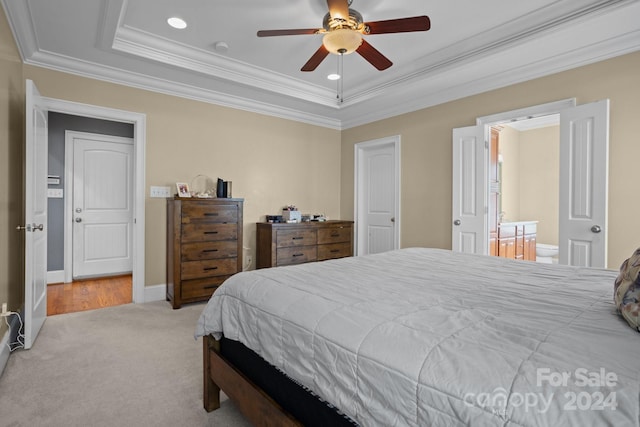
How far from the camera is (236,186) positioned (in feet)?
14.5

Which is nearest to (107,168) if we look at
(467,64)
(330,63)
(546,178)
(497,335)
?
(330,63)

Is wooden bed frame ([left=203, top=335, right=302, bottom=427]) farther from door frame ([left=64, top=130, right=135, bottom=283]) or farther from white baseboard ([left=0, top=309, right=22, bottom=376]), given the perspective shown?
door frame ([left=64, top=130, right=135, bottom=283])

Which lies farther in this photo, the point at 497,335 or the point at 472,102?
the point at 472,102

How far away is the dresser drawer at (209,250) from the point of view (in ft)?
11.6

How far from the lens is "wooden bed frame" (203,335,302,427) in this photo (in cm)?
125

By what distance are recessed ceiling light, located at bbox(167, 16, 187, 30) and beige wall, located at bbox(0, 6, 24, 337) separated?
3.65ft

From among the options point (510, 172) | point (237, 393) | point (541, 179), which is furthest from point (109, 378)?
point (541, 179)

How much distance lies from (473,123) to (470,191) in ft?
2.62

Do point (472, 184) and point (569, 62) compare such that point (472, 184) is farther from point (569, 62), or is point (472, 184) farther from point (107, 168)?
point (107, 168)

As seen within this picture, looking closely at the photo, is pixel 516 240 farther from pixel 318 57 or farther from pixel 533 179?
pixel 318 57

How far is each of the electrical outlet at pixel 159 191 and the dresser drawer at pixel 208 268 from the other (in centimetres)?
89

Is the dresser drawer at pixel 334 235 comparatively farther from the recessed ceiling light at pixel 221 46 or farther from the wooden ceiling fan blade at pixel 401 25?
the wooden ceiling fan blade at pixel 401 25

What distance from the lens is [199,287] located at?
143 inches

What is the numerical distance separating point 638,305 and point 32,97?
3.62 m
